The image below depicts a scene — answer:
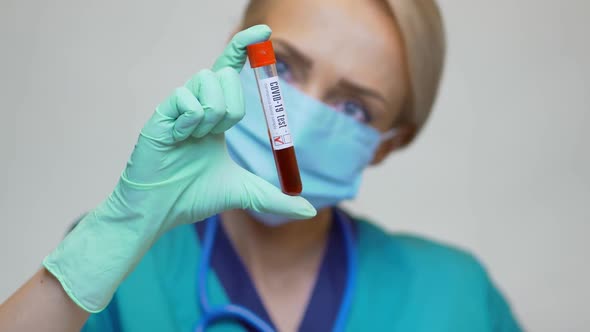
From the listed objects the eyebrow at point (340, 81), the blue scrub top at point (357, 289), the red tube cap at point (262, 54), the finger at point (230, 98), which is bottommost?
the blue scrub top at point (357, 289)

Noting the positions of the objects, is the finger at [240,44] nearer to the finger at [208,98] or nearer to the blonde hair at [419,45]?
the finger at [208,98]

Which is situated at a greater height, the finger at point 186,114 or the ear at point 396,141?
the finger at point 186,114

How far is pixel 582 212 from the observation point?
1623mm

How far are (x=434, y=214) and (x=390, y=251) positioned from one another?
0.50m

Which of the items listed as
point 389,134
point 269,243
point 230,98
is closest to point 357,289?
point 269,243

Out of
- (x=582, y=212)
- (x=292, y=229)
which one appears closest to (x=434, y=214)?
(x=582, y=212)

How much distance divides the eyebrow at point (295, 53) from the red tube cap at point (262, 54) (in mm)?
248

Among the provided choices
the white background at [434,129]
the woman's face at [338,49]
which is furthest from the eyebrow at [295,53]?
the white background at [434,129]

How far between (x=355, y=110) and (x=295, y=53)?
0.50 ft

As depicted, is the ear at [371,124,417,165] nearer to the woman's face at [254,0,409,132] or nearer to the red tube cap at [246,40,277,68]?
the woman's face at [254,0,409,132]

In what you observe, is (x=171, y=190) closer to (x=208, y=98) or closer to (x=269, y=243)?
(x=208, y=98)

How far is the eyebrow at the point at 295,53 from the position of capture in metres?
0.95

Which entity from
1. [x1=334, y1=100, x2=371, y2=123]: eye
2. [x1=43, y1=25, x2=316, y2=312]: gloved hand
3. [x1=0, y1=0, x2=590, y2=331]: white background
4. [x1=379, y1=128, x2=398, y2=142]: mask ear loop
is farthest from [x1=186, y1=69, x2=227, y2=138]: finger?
[x1=0, y1=0, x2=590, y2=331]: white background

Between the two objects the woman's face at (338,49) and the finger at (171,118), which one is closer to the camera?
the finger at (171,118)
